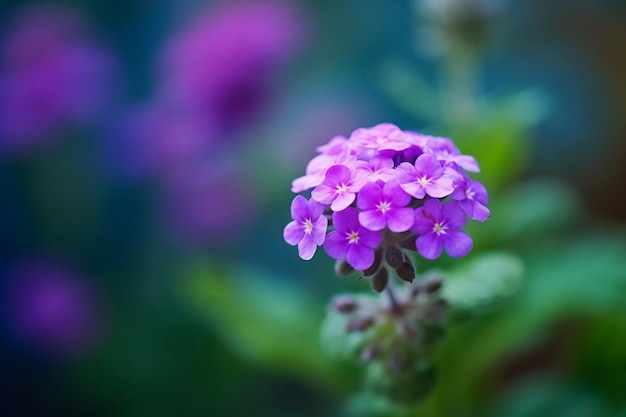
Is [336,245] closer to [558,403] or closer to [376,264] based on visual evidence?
[376,264]

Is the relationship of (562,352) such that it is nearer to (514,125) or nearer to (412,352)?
(514,125)

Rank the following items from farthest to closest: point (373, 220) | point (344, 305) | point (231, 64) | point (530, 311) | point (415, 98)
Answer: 1. point (231, 64)
2. point (415, 98)
3. point (530, 311)
4. point (344, 305)
5. point (373, 220)

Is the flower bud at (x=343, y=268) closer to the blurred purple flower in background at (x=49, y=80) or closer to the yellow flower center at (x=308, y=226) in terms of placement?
the yellow flower center at (x=308, y=226)

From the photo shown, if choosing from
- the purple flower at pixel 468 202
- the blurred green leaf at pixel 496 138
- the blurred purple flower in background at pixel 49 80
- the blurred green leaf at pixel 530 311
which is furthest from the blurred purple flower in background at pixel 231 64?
the purple flower at pixel 468 202

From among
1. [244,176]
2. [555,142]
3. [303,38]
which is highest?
[555,142]

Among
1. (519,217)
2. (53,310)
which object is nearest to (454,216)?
(519,217)

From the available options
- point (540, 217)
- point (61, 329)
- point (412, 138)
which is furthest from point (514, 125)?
point (61, 329)

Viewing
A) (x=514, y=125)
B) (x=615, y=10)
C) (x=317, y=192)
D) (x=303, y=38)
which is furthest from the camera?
(x=615, y=10)
